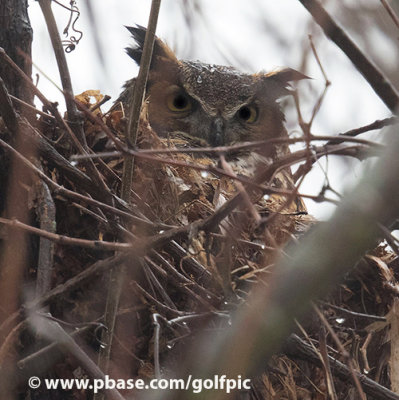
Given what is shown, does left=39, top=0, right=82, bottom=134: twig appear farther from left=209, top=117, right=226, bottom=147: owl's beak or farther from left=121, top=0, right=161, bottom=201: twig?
left=209, top=117, right=226, bottom=147: owl's beak

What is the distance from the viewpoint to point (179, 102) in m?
2.79

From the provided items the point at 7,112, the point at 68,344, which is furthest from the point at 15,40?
the point at 68,344

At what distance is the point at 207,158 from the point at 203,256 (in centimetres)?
83

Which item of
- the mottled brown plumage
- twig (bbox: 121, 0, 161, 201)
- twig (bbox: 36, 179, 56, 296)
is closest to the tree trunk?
twig (bbox: 36, 179, 56, 296)

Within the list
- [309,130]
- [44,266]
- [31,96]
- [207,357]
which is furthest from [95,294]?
[309,130]

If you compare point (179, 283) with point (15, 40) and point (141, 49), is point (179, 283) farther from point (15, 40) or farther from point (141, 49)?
point (141, 49)

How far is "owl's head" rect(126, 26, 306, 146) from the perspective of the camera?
2.71 m

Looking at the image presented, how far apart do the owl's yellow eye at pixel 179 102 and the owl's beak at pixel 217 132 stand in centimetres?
16

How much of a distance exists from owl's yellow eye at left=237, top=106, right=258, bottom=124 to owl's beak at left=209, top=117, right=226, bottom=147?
0.16m

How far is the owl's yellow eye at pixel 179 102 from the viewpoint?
9.08ft

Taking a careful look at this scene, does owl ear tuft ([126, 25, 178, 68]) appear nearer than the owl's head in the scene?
No

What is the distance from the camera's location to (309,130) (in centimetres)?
111

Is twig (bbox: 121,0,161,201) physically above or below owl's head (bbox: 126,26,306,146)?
below

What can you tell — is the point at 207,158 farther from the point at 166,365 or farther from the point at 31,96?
Answer: the point at 166,365
